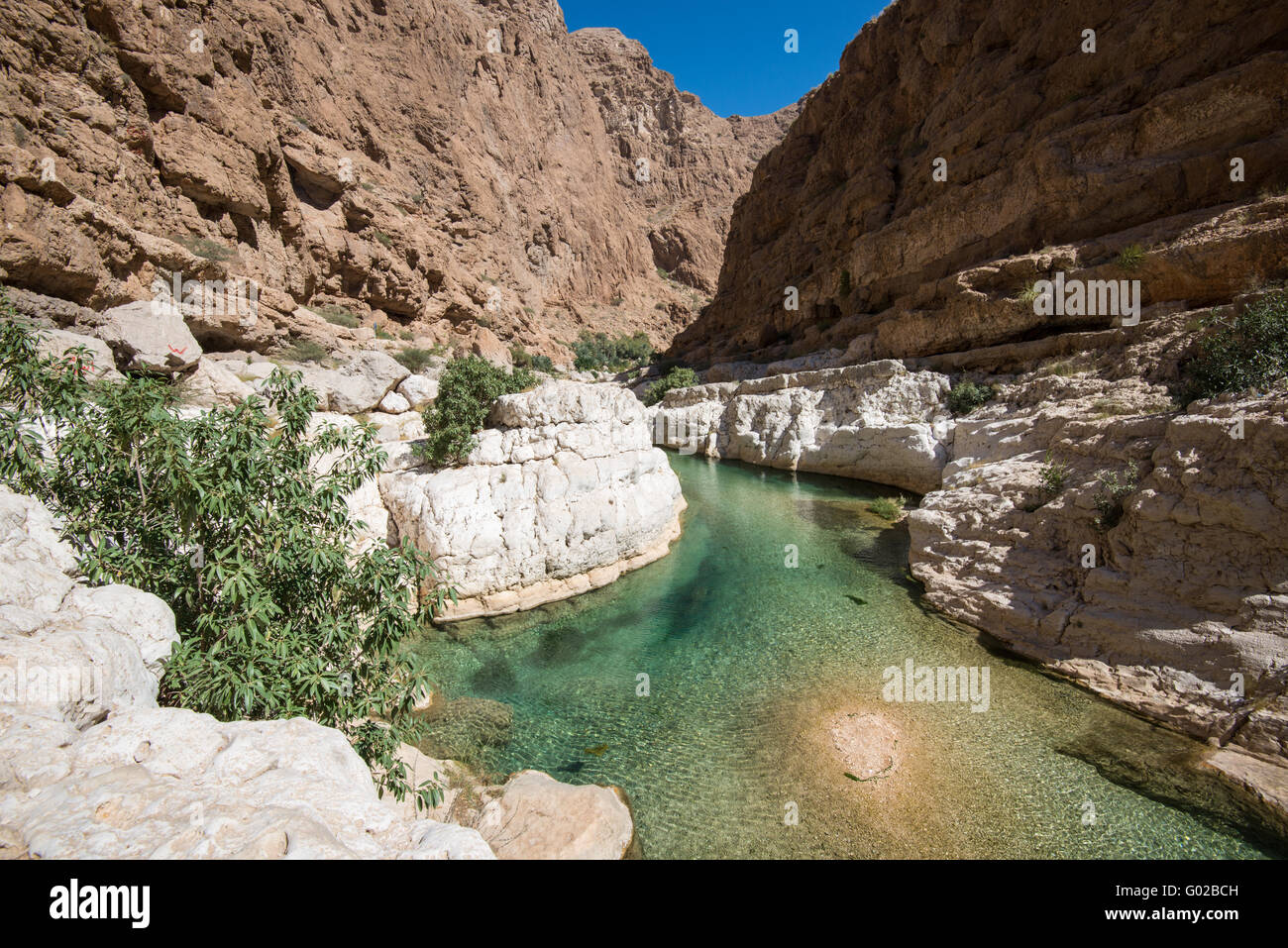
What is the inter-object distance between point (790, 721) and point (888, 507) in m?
9.26

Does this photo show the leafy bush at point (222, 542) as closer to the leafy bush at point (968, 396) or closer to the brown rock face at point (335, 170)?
the brown rock face at point (335, 170)

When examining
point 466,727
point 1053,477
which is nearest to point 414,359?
point 466,727

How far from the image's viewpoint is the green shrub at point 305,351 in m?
17.6

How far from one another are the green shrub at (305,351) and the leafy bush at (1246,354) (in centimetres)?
2541

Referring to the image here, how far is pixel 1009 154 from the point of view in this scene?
17.9m

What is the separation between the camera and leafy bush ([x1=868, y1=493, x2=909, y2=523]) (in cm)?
1313

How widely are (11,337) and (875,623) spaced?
11.0m

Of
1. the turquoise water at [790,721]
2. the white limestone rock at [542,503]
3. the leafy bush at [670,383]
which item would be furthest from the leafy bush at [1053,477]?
the leafy bush at [670,383]

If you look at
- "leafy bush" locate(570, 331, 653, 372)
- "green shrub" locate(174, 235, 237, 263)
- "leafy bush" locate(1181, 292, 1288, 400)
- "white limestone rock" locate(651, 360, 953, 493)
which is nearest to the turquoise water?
"leafy bush" locate(1181, 292, 1288, 400)

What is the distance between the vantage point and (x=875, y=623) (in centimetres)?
821

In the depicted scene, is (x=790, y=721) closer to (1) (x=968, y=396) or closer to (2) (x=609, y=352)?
(1) (x=968, y=396)

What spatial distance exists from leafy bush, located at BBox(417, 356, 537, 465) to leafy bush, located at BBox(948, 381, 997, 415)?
14.6m
